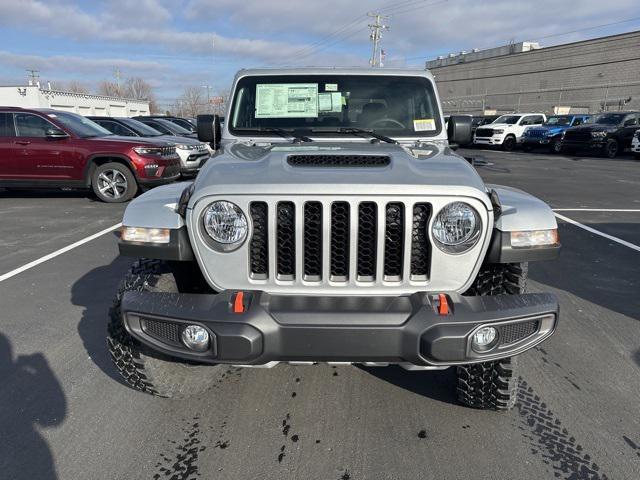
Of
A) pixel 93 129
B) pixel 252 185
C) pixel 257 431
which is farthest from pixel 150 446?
pixel 93 129

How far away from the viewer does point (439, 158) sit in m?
2.68

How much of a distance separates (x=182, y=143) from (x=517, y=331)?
961 cm

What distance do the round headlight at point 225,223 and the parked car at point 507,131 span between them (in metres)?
24.1

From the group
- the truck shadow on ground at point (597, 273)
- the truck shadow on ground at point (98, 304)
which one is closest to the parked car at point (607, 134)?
the truck shadow on ground at point (597, 273)

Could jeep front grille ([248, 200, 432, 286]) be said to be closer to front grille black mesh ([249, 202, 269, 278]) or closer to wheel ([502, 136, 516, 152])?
front grille black mesh ([249, 202, 269, 278])

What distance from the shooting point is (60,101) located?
38.2 meters

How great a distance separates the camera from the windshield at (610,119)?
19781 mm

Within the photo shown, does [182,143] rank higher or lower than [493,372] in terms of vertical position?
higher

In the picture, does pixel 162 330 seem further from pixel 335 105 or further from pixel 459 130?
pixel 459 130

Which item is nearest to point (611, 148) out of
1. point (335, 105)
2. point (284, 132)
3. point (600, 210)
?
point (600, 210)

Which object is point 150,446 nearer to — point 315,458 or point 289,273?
point 315,458

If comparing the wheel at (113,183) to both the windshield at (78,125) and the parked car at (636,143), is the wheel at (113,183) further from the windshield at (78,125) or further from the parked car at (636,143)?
the parked car at (636,143)

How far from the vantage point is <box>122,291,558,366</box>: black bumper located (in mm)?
1943

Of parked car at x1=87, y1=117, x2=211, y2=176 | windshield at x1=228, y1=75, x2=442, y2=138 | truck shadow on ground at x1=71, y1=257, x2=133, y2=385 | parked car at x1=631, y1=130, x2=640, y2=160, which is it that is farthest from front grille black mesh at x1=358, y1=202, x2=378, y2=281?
parked car at x1=631, y1=130, x2=640, y2=160
